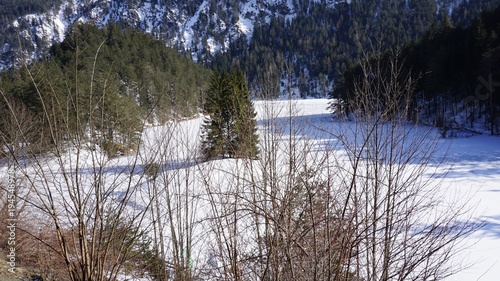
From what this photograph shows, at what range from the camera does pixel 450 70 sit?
2894 cm

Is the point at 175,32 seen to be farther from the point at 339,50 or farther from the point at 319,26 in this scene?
the point at 339,50

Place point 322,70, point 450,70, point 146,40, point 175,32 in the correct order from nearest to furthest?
point 450,70, point 146,40, point 322,70, point 175,32

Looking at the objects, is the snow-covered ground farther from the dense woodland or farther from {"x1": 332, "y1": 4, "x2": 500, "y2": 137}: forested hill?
the dense woodland

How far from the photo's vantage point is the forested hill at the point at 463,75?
24516 millimetres

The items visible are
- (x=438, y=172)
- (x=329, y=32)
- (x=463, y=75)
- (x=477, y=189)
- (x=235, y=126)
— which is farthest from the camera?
(x=329, y=32)

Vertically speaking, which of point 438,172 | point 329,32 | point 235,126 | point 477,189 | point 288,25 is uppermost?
point 288,25

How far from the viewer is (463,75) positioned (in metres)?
27.8

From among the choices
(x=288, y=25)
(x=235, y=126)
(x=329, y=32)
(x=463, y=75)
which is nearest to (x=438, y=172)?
(x=235, y=126)

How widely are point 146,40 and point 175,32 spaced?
136396 mm

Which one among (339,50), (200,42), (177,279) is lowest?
(177,279)

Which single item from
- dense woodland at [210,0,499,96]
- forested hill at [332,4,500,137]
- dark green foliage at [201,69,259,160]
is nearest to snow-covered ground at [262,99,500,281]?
dark green foliage at [201,69,259,160]

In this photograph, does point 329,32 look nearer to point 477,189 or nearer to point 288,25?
point 288,25

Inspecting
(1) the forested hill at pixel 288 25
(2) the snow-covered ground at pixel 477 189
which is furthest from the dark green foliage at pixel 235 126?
(1) the forested hill at pixel 288 25

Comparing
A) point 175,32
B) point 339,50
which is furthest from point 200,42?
point 339,50
